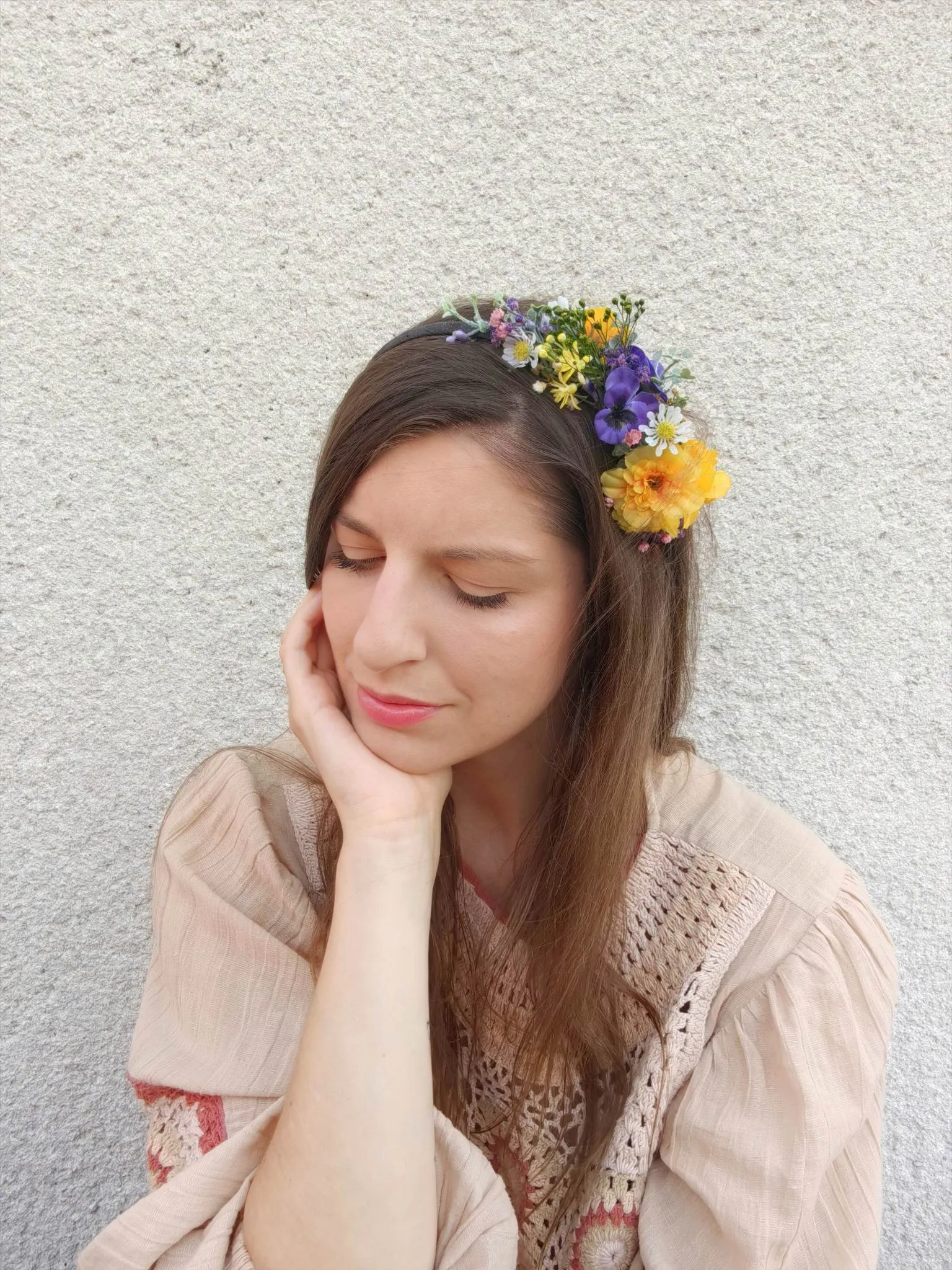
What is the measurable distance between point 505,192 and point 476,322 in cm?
60

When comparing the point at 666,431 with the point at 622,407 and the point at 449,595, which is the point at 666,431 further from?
the point at 449,595

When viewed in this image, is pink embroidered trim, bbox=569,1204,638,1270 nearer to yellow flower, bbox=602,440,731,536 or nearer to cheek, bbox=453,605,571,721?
cheek, bbox=453,605,571,721

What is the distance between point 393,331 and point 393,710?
0.78 metres

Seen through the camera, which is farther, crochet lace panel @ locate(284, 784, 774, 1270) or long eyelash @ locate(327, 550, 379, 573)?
crochet lace panel @ locate(284, 784, 774, 1270)

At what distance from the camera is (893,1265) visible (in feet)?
5.62

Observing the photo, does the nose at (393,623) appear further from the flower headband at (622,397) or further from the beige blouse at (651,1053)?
the beige blouse at (651,1053)

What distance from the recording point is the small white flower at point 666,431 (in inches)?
35.5

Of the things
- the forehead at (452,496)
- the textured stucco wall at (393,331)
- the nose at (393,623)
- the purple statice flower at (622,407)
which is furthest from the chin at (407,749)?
the textured stucco wall at (393,331)

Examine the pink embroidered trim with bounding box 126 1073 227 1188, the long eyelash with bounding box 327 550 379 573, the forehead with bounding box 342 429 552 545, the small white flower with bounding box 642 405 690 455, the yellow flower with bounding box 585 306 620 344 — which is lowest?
the pink embroidered trim with bounding box 126 1073 227 1188

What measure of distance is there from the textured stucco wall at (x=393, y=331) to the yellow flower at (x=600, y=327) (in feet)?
1.77

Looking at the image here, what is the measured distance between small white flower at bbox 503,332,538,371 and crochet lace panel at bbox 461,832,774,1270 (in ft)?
2.05

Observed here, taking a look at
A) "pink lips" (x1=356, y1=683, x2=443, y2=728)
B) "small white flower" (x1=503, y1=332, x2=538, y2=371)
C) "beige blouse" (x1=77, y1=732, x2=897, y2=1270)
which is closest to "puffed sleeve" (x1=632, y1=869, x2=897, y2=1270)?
"beige blouse" (x1=77, y1=732, x2=897, y2=1270)

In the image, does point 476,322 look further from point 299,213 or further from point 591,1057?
point 591,1057

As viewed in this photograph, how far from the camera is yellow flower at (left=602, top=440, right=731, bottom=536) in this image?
922 mm
